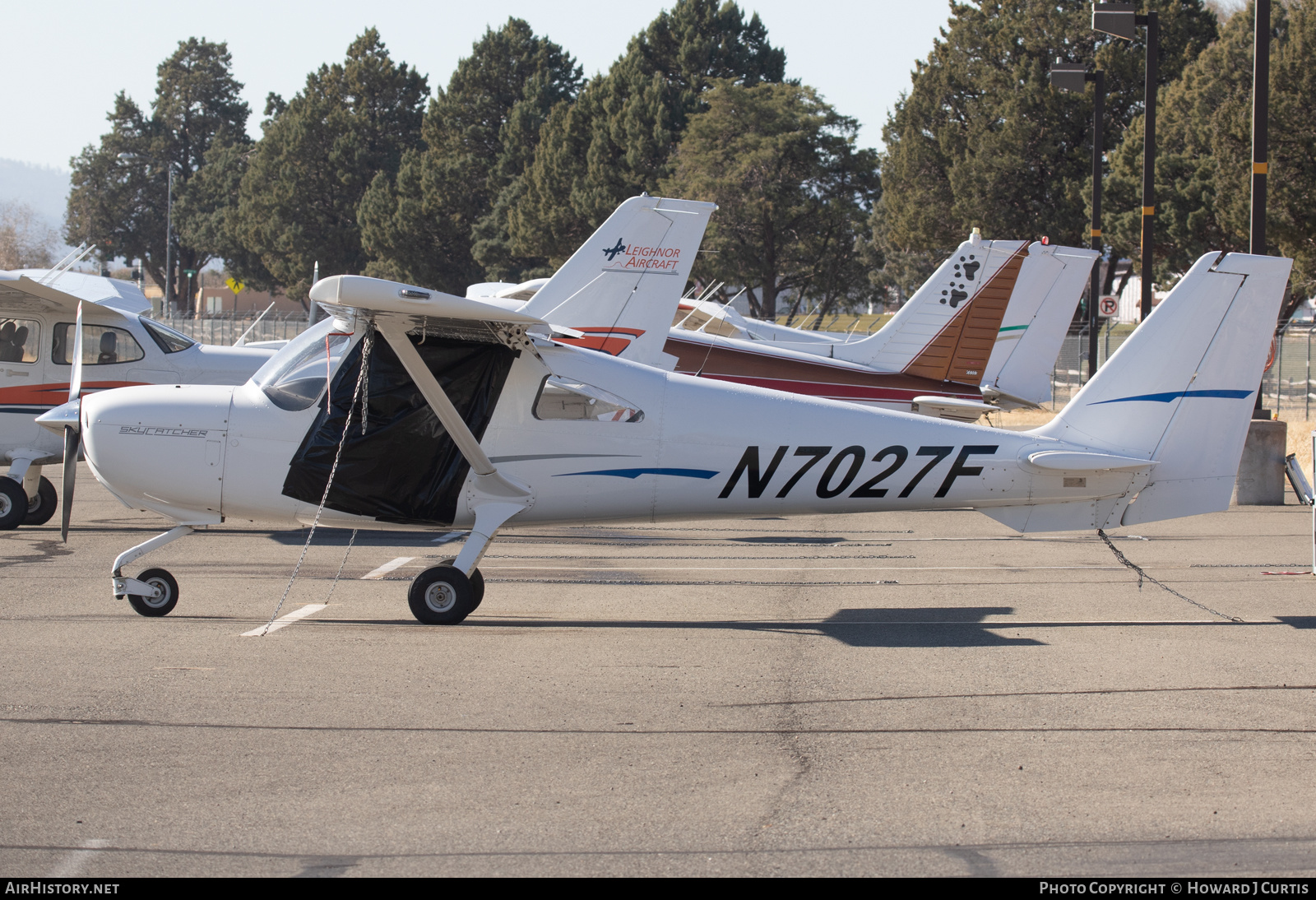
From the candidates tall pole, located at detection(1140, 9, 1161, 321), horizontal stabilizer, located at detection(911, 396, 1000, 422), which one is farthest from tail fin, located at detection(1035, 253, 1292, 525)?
tall pole, located at detection(1140, 9, 1161, 321)

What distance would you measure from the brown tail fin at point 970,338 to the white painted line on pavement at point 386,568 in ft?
30.2

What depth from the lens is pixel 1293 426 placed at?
21062 mm

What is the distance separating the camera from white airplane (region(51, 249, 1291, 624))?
7.88 meters

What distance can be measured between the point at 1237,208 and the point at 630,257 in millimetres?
29958

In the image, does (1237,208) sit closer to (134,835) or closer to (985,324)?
(985,324)

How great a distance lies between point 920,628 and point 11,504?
936cm

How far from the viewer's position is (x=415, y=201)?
77.2m

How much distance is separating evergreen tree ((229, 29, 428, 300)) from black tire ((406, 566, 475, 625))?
8376cm

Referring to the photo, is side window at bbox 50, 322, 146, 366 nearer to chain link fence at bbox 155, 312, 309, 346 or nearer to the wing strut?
the wing strut

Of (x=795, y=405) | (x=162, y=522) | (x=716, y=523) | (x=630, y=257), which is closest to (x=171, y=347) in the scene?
(x=162, y=522)

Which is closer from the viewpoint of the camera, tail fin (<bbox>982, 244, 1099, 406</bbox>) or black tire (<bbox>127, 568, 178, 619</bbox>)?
black tire (<bbox>127, 568, 178, 619</bbox>)

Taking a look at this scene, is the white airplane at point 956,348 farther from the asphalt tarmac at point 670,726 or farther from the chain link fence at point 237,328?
the chain link fence at point 237,328

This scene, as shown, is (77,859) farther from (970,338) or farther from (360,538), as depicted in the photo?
(970,338)

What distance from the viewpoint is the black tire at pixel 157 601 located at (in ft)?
25.6
